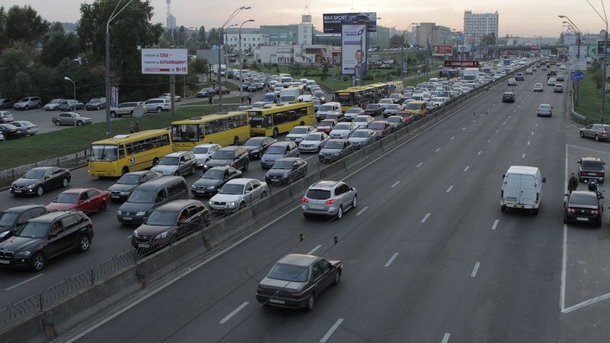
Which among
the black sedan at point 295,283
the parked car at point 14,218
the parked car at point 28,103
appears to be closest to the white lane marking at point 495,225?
the black sedan at point 295,283

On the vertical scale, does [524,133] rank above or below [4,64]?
below

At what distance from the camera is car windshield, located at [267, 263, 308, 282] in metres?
16.8

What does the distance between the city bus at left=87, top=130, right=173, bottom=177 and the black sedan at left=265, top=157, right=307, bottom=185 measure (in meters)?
8.82

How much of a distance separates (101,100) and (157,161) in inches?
1772

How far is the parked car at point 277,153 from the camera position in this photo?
38.4m

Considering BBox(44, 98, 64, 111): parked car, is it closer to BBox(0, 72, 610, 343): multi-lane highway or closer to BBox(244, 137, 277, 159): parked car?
BBox(244, 137, 277, 159): parked car

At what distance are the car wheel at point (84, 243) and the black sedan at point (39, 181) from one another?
1081 cm

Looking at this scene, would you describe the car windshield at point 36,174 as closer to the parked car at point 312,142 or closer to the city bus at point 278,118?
the parked car at point 312,142

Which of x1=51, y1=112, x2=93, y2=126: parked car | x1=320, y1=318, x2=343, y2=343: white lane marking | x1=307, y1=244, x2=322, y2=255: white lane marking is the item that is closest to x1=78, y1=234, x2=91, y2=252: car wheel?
x1=307, y1=244, x2=322, y2=255: white lane marking

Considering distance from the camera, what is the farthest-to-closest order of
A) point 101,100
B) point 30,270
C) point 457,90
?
point 457,90 → point 101,100 → point 30,270

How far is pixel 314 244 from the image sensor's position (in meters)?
23.3

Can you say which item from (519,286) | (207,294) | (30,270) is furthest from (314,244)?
(30,270)

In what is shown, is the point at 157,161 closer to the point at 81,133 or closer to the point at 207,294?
the point at 81,133

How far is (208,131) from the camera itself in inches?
1742
